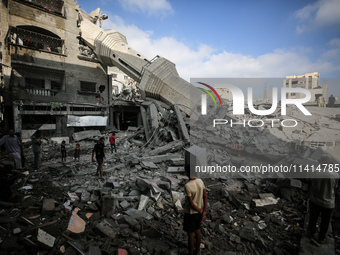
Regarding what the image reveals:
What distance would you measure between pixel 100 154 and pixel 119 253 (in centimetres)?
376

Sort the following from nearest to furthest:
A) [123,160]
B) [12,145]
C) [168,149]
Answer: [12,145]
[123,160]
[168,149]

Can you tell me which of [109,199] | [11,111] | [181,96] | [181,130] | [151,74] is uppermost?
[151,74]

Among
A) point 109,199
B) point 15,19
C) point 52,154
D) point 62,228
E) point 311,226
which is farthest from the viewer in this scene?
point 15,19

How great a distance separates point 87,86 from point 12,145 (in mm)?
12185

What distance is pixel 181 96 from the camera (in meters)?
14.5

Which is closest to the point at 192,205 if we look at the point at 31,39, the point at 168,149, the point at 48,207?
the point at 48,207

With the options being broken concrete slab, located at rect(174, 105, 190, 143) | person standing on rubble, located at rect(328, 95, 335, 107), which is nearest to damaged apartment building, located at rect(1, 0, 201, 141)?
broken concrete slab, located at rect(174, 105, 190, 143)

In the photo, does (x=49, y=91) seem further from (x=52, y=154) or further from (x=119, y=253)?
(x=119, y=253)

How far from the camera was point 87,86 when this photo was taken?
16344 millimetres

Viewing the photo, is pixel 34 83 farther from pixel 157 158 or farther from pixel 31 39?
pixel 157 158

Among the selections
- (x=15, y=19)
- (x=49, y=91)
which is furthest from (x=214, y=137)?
(x=15, y=19)

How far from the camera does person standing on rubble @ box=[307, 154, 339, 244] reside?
303 cm

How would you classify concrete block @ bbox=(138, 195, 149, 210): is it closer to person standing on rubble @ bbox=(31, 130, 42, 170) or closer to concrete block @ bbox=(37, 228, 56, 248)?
concrete block @ bbox=(37, 228, 56, 248)

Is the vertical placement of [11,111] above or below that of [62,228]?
above
